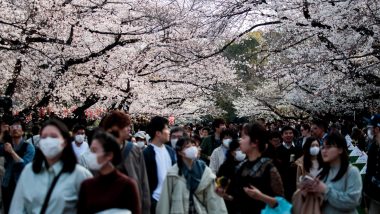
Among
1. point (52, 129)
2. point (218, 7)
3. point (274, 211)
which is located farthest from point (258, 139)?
point (218, 7)

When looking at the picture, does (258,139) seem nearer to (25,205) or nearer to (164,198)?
(164,198)

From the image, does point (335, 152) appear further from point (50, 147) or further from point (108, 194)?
point (50, 147)

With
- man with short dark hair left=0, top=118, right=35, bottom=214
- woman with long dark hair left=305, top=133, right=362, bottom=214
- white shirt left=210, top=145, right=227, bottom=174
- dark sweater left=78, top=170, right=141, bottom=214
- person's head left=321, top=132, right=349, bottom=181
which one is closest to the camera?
dark sweater left=78, top=170, right=141, bottom=214

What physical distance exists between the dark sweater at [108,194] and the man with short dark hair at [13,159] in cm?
366

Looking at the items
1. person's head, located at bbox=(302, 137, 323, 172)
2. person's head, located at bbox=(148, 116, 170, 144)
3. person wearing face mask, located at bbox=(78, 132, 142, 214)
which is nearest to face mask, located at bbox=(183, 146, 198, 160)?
person's head, located at bbox=(148, 116, 170, 144)

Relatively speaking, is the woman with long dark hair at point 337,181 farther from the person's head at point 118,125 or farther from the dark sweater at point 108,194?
the person's head at point 118,125

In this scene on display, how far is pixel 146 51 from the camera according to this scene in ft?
68.2

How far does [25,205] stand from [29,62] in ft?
39.0

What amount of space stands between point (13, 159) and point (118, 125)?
260 centimetres

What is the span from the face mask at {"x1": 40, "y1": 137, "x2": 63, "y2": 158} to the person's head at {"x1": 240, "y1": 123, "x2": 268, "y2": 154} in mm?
1521

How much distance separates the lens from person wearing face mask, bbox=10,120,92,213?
13.5 ft

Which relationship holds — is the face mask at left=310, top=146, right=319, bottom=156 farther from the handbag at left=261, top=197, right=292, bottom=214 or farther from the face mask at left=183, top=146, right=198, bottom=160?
the handbag at left=261, top=197, right=292, bottom=214

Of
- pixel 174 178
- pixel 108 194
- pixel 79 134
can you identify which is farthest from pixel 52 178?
pixel 79 134

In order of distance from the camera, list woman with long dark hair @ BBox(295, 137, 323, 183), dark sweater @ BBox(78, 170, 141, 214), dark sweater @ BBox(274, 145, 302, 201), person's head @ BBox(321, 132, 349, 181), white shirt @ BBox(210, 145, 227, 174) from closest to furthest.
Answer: dark sweater @ BBox(78, 170, 141, 214), person's head @ BBox(321, 132, 349, 181), woman with long dark hair @ BBox(295, 137, 323, 183), dark sweater @ BBox(274, 145, 302, 201), white shirt @ BBox(210, 145, 227, 174)
